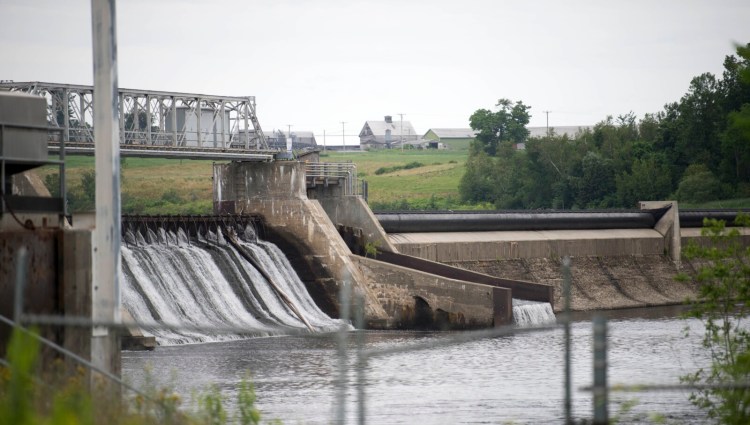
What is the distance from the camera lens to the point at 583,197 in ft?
277

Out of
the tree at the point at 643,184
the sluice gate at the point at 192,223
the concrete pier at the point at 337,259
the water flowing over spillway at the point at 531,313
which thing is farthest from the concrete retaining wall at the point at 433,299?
the tree at the point at 643,184

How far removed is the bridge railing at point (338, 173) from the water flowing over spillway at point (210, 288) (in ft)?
15.0

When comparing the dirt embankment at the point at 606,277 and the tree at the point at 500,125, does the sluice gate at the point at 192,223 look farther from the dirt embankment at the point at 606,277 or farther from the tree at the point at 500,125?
the tree at the point at 500,125

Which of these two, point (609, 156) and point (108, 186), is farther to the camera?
point (609, 156)

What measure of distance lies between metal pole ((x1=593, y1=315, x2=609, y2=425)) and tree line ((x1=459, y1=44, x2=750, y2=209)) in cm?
7346

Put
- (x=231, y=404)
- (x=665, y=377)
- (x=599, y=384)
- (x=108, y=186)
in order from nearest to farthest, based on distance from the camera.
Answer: (x=599, y=384) < (x=108, y=186) < (x=231, y=404) < (x=665, y=377)

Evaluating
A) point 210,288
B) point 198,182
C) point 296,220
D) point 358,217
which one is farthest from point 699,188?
point 210,288

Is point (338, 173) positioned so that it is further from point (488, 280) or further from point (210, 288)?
point (210, 288)

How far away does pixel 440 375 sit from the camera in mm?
26000

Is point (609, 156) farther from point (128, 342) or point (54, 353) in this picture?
point (54, 353)

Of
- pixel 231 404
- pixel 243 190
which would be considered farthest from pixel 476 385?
pixel 243 190

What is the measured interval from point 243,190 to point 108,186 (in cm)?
2904

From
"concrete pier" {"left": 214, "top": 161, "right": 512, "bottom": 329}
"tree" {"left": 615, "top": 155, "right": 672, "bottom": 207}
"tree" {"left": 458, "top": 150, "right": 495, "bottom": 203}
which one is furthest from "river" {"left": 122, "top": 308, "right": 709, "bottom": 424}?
"tree" {"left": 458, "top": 150, "right": 495, "bottom": 203}

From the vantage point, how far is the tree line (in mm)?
81750
